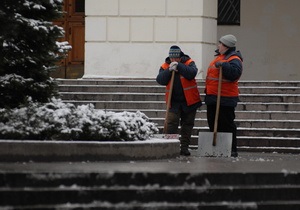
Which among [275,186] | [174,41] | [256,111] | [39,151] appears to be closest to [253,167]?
[275,186]

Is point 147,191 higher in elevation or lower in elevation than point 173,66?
lower

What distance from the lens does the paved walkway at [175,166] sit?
40.6 feet

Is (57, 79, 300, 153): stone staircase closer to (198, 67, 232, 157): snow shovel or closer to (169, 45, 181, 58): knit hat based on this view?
(198, 67, 232, 157): snow shovel

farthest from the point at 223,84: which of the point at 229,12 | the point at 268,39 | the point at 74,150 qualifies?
the point at 268,39

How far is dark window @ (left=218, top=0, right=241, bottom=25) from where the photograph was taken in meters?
26.5

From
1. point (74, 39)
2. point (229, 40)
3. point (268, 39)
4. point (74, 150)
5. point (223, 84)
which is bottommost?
point (74, 150)

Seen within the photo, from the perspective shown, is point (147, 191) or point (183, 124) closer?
point (147, 191)

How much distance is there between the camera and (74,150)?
13508 mm

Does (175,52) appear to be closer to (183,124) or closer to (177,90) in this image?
(177,90)

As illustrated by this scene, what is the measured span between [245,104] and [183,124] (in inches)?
147

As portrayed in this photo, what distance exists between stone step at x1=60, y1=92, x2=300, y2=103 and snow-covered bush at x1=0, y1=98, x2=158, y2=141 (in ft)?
19.9

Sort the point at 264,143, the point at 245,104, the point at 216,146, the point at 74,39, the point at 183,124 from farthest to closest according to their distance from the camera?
the point at 74,39 → the point at 245,104 → the point at 264,143 → the point at 183,124 → the point at 216,146

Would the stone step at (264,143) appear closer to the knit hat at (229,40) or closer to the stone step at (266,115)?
the stone step at (266,115)

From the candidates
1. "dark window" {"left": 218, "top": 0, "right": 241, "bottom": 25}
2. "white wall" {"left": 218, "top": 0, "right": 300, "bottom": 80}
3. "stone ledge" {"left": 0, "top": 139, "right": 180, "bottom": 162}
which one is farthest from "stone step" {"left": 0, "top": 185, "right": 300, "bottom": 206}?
"white wall" {"left": 218, "top": 0, "right": 300, "bottom": 80}
